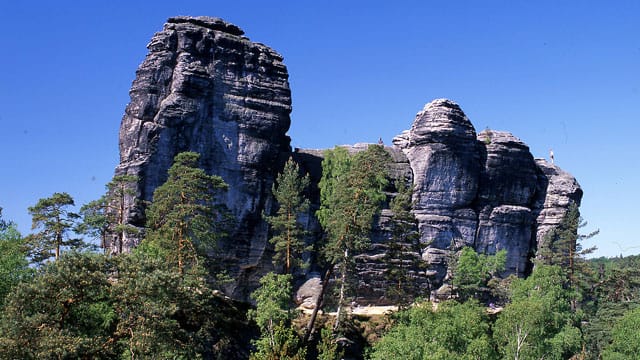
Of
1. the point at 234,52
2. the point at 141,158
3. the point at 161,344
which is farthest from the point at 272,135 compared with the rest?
the point at 161,344

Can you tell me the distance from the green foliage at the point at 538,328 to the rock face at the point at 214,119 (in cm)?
1904

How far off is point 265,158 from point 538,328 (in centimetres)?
2316

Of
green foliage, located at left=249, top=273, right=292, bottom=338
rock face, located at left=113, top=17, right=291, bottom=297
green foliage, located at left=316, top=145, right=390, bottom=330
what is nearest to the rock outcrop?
rock face, located at left=113, top=17, right=291, bottom=297

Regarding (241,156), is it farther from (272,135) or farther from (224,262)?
(224,262)

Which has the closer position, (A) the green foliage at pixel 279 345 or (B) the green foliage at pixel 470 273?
(A) the green foliage at pixel 279 345

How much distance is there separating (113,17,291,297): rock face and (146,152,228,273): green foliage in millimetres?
9862

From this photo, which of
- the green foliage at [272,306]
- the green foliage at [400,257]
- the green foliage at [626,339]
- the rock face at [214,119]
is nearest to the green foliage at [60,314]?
the green foliage at [272,306]

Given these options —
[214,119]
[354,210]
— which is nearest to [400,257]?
[354,210]

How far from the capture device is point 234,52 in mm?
49219

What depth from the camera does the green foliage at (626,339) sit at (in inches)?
1518

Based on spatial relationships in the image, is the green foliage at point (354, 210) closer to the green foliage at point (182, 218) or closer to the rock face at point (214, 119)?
the green foliage at point (182, 218)

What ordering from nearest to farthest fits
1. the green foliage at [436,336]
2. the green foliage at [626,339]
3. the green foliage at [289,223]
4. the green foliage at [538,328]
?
1. the green foliage at [436,336]
2. the green foliage at [538,328]
3. the green foliage at [626,339]
4. the green foliage at [289,223]

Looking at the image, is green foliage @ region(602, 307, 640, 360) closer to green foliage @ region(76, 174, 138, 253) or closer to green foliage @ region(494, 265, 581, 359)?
green foliage @ region(494, 265, 581, 359)

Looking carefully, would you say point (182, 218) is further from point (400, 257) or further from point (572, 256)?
point (572, 256)
